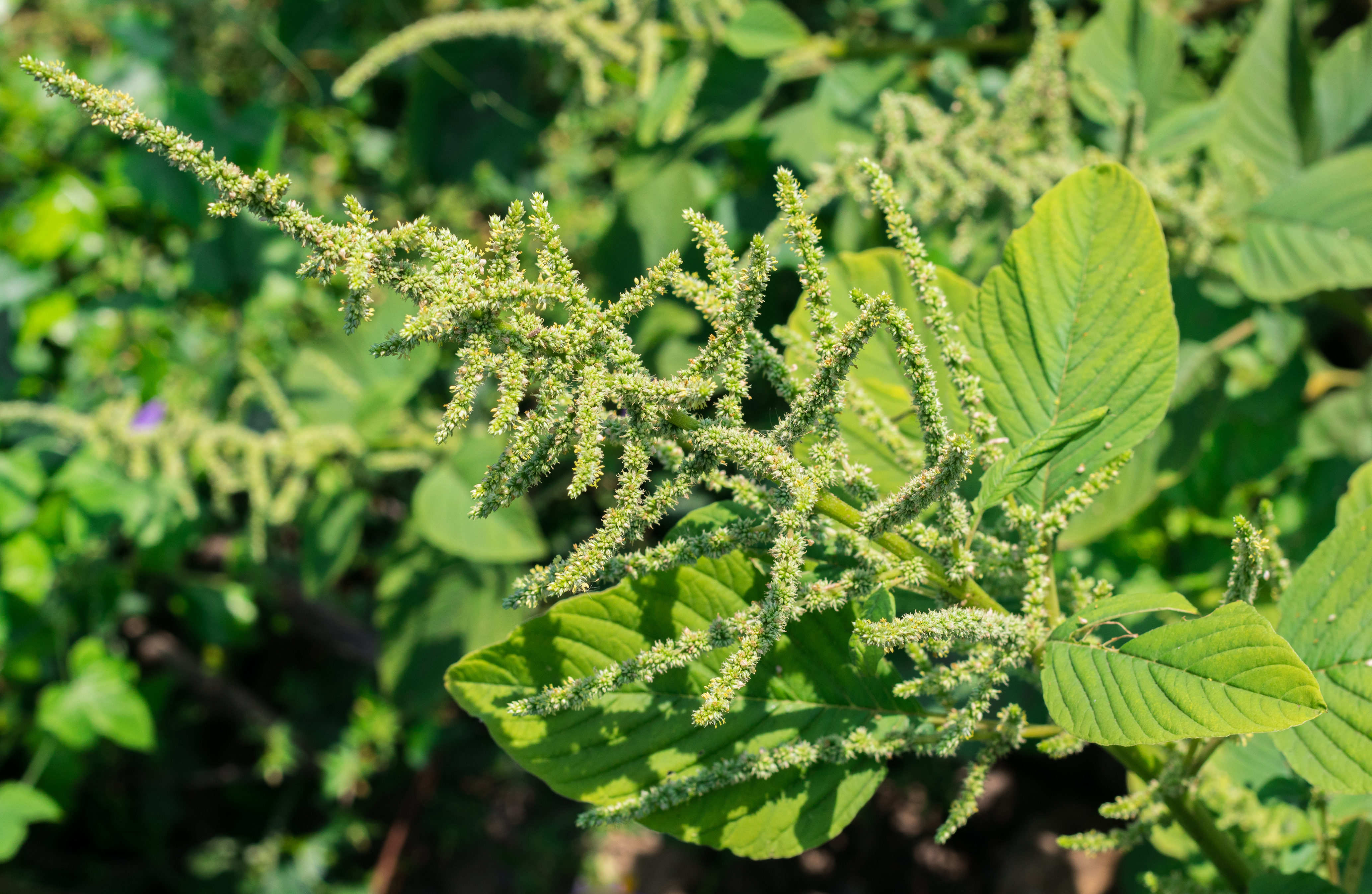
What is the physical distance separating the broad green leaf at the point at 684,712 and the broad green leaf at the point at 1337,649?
1.37 ft

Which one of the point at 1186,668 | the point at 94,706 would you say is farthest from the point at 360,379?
the point at 1186,668

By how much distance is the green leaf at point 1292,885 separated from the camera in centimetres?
103

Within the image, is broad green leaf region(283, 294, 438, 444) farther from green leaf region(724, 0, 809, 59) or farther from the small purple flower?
green leaf region(724, 0, 809, 59)

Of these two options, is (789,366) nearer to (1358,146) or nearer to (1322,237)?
(1322,237)

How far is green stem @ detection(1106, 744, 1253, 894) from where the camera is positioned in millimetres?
1008

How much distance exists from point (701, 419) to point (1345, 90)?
1.91m

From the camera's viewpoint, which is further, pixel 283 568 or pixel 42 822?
pixel 42 822

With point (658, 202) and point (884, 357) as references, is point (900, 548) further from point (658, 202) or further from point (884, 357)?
point (658, 202)

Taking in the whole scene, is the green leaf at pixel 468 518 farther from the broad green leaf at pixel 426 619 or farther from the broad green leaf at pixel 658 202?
the broad green leaf at pixel 658 202

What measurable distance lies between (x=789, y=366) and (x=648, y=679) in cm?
31

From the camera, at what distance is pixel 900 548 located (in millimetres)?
862

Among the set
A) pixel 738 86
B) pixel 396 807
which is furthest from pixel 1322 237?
pixel 396 807

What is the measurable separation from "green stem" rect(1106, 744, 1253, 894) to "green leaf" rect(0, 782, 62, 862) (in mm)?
2743

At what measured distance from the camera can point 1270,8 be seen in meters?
1.93
